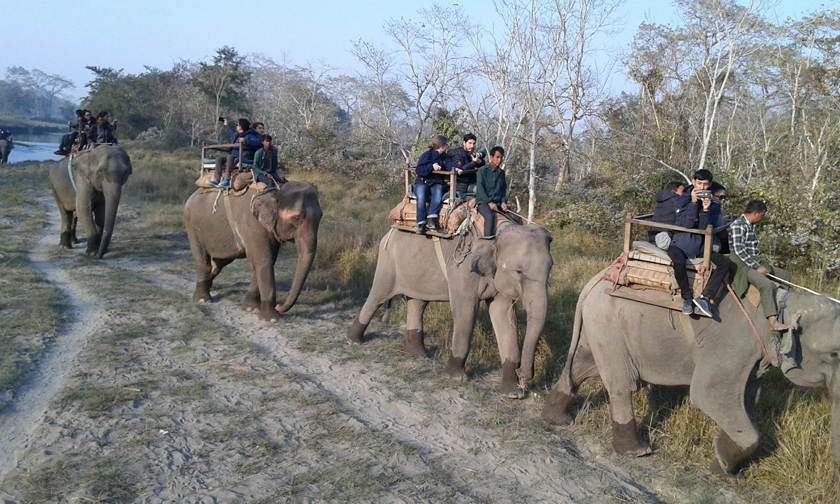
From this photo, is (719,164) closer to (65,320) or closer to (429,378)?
(429,378)

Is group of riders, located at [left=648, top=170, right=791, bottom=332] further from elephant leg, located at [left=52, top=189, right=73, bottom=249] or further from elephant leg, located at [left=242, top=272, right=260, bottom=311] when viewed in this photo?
elephant leg, located at [left=52, top=189, right=73, bottom=249]

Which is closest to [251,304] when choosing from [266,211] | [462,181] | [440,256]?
[266,211]

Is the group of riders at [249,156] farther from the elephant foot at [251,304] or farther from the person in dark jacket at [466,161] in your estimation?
the person in dark jacket at [466,161]

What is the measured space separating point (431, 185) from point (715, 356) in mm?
3307

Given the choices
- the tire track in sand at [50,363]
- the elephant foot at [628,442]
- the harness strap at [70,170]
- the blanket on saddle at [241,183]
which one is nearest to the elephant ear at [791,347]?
the elephant foot at [628,442]

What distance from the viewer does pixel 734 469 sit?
4.51 meters

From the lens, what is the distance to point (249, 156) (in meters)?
9.06

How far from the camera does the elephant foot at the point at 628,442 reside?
4.85m

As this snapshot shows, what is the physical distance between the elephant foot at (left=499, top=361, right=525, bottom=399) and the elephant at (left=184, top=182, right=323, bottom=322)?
285 centimetres

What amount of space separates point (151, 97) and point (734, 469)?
43632mm

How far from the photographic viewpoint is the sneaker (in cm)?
441

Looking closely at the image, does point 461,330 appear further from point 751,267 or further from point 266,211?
point 266,211

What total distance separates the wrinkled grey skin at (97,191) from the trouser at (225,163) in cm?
317

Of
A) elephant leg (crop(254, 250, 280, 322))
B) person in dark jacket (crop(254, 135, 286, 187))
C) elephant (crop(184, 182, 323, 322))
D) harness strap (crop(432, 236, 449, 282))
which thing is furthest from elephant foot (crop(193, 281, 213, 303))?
harness strap (crop(432, 236, 449, 282))
